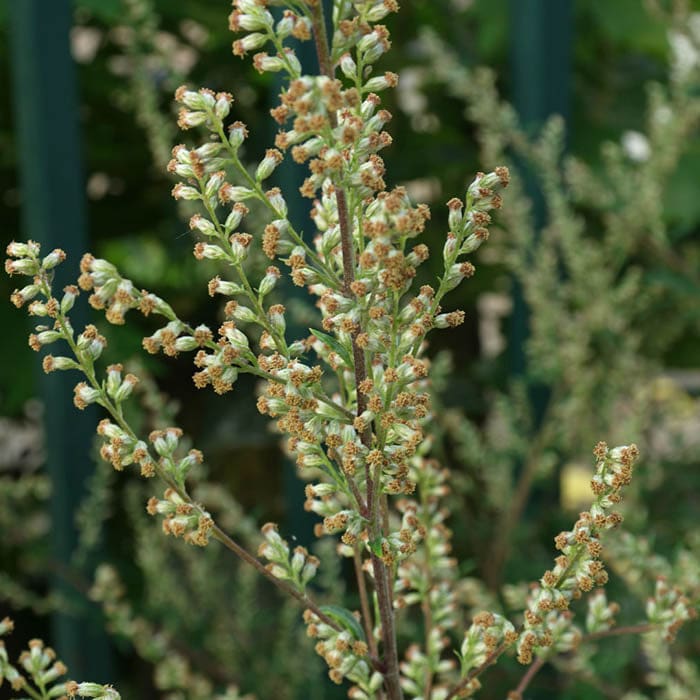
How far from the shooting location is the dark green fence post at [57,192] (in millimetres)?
1690

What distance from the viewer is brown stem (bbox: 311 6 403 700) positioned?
52cm

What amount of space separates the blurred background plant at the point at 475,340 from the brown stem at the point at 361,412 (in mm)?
401

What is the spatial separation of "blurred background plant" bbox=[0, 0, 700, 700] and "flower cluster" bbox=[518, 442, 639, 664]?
14.0 inches

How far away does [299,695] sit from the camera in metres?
1.53

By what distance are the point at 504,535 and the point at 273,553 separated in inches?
45.3

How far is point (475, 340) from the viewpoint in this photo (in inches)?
106

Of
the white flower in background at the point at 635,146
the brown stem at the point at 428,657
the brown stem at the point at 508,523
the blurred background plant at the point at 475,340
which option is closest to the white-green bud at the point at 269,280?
the brown stem at the point at 428,657

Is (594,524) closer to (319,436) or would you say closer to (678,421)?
(319,436)

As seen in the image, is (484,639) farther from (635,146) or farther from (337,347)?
(635,146)

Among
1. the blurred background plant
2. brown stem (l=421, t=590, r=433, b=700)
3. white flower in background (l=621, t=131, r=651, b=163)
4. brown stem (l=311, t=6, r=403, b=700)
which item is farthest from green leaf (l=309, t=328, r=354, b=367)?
white flower in background (l=621, t=131, r=651, b=163)

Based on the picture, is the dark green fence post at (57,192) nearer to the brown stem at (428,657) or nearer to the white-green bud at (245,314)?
the brown stem at (428,657)

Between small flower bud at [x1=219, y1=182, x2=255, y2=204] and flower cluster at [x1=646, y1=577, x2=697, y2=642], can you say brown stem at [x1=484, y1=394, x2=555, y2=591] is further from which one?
small flower bud at [x1=219, y1=182, x2=255, y2=204]

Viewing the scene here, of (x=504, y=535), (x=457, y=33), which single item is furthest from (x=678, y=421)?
(x=457, y=33)

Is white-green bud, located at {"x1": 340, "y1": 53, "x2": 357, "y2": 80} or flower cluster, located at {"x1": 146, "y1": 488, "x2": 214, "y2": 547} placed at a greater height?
white-green bud, located at {"x1": 340, "y1": 53, "x2": 357, "y2": 80}
